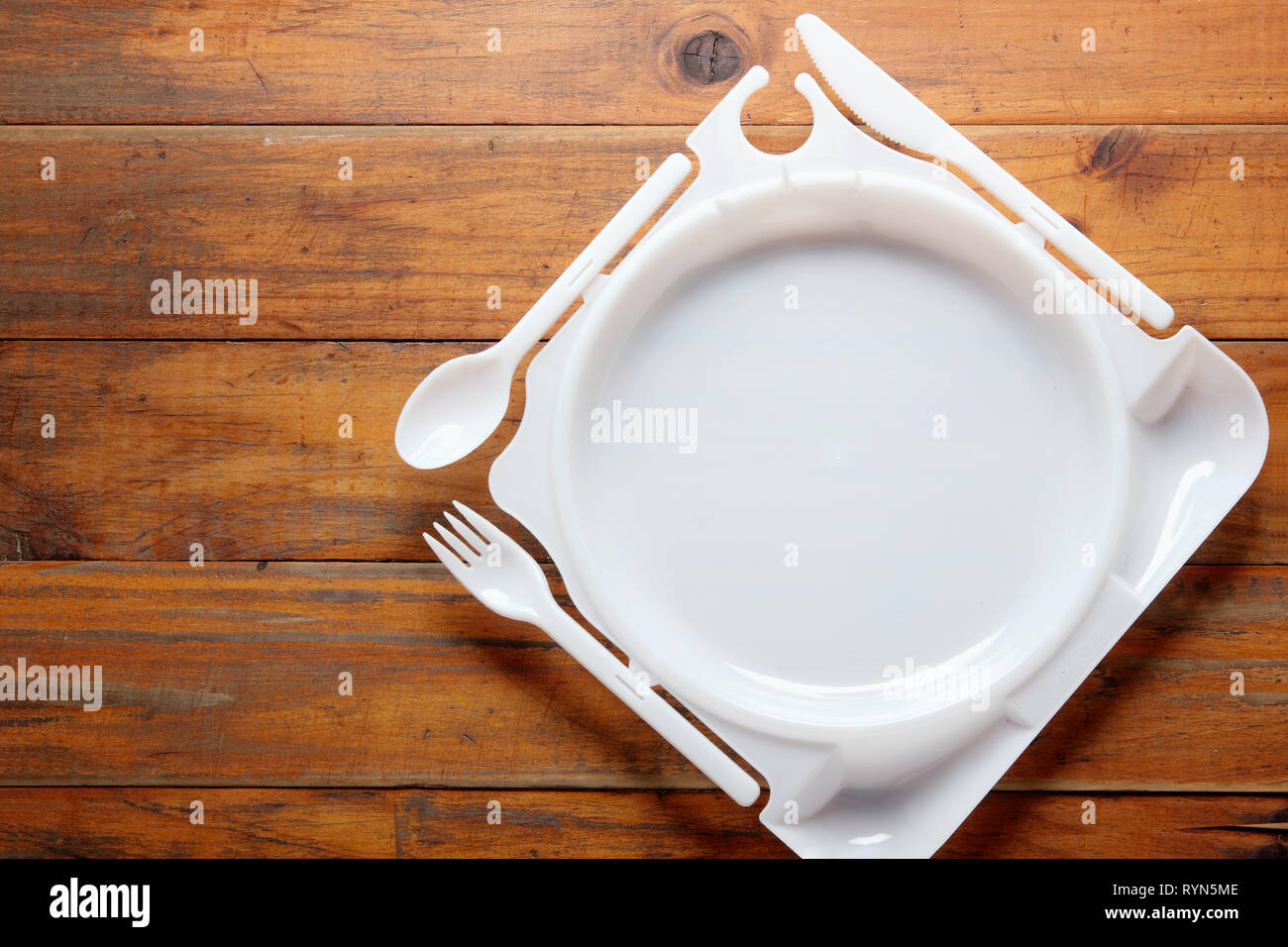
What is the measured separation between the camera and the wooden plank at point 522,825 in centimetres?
58

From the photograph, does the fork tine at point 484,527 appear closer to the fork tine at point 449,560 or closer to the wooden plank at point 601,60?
the fork tine at point 449,560

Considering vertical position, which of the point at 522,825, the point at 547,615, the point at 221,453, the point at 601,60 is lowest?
the point at 522,825

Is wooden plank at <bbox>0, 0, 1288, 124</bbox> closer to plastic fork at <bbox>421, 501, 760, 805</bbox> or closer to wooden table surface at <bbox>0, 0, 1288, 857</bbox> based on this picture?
wooden table surface at <bbox>0, 0, 1288, 857</bbox>

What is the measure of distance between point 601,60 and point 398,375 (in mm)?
259

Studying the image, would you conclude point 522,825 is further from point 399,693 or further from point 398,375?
point 398,375

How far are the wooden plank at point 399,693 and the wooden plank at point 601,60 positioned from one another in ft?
1.06

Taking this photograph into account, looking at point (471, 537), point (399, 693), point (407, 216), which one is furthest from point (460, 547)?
point (407, 216)

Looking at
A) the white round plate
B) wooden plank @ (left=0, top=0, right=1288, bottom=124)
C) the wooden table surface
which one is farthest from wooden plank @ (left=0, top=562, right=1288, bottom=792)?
wooden plank @ (left=0, top=0, right=1288, bottom=124)

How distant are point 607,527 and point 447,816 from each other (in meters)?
0.23

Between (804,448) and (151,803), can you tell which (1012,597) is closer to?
(804,448)

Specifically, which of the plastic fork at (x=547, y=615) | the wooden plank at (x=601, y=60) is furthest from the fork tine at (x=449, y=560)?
the wooden plank at (x=601, y=60)

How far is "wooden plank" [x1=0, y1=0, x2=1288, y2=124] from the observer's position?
0.61 m

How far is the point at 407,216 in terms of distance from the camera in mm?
614

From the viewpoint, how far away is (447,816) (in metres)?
0.59
